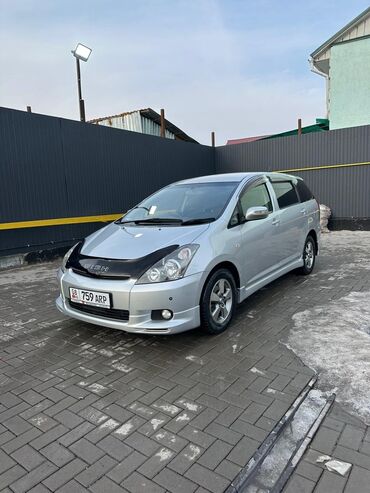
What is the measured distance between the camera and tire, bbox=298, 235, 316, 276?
5.75m

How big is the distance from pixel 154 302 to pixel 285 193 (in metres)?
2.96

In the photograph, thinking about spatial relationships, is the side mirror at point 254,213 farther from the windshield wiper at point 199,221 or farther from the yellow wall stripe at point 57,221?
the yellow wall stripe at point 57,221

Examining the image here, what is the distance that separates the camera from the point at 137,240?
3.70 metres

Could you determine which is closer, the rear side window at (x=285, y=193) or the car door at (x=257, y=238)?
the car door at (x=257, y=238)

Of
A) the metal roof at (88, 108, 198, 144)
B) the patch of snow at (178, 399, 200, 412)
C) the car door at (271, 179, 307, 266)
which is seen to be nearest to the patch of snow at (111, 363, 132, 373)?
the patch of snow at (178, 399, 200, 412)

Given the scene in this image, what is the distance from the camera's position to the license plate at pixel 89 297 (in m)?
3.30

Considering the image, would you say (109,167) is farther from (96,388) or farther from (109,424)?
(109,424)

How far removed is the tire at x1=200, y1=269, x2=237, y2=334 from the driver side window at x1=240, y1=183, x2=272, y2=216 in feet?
2.94

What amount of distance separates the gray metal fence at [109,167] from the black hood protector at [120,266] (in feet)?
14.7

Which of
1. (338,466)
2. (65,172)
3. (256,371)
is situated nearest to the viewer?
(338,466)

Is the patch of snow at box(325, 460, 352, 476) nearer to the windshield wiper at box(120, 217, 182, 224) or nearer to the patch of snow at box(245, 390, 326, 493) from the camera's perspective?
the patch of snow at box(245, 390, 326, 493)

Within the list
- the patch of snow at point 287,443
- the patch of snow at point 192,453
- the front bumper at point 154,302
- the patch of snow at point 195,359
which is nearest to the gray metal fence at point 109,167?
the front bumper at point 154,302

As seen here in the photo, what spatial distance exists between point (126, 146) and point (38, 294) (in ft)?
16.9

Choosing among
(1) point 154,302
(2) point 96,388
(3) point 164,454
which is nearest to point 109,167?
(1) point 154,302
